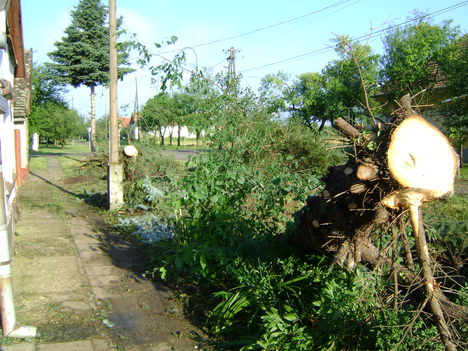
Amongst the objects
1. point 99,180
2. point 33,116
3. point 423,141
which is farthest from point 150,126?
point 33,116

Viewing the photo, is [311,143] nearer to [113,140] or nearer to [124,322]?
[113,140]

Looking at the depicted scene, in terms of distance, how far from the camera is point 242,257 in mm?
4855

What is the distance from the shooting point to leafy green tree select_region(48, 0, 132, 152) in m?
35.5

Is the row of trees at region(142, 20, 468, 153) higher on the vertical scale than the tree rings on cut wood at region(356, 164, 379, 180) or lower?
higher

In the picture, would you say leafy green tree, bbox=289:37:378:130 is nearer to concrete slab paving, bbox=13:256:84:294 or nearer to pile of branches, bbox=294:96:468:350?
concrete slab paving, bbox=13:256:84:294

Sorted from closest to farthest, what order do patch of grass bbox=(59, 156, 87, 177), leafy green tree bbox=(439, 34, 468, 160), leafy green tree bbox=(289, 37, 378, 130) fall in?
patch of grass bbox=(59, 156, 87, 177)
leafy green tree bbox=(439, 34, 468, 160)
leafy green tree bbox=(289, 37, 378, 130)

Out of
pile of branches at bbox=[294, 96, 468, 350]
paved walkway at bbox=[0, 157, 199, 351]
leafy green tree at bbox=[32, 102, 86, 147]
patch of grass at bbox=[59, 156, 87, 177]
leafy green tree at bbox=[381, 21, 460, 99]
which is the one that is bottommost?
paved walkway at bbox=[0, 157, 199, 351]

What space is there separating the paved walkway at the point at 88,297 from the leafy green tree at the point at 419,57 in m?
21.6

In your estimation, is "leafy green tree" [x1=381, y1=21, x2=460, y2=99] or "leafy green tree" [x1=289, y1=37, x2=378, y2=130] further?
"leafy green tree" [x1=289, y1=37, x2=378, y2=130]

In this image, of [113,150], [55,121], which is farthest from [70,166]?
[55,121]

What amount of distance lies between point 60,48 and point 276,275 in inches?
1427

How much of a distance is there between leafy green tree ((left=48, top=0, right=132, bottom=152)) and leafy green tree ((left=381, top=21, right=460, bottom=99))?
21.7m

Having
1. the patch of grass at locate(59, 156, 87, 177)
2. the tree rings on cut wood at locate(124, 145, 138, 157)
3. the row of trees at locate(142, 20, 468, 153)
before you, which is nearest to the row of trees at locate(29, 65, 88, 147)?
the patch of grass at locate(59, 156, 87, 177)

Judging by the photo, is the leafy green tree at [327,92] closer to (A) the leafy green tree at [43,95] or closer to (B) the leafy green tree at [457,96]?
(B) the leafy green tree at [457,96]
